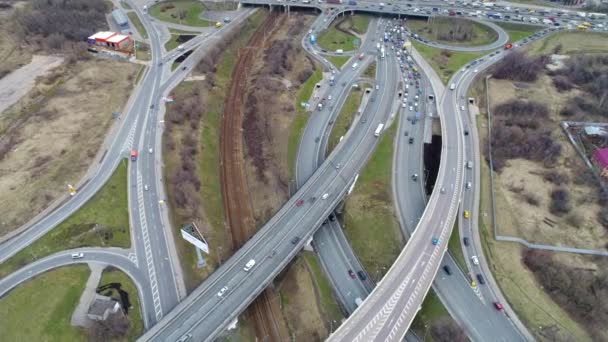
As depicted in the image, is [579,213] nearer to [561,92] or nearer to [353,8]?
[561,92]

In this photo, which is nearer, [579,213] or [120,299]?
[120,299]

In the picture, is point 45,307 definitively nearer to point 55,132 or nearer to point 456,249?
point 55,132

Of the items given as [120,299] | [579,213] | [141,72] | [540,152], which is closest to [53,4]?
[141,72]

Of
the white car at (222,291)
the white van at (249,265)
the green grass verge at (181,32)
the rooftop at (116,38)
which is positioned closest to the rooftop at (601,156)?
the white van at (249,265)

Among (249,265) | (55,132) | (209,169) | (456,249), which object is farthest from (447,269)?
(55,132)

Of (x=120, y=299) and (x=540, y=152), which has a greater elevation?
(x=540, y=152)

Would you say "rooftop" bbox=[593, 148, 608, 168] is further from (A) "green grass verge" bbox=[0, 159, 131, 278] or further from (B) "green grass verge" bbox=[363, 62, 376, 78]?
(A) "green grass verge" bbox=[0, 159, 131, 278]
